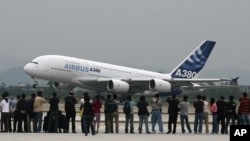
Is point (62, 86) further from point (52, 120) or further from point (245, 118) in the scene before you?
point (245, 118)

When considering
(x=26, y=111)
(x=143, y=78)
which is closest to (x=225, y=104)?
(x=26, y=111)

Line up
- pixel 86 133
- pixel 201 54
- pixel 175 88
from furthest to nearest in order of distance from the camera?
pixel 201 54, pixel 175 88, pixel 86 133

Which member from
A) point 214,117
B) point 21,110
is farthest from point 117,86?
point 21,110

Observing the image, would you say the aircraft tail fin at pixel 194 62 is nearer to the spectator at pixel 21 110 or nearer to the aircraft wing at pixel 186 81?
the aircraft wing at pixel 186 81

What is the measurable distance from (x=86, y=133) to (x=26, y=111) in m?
3.24

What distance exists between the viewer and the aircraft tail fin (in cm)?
7075

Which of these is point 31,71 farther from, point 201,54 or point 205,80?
point 201,54

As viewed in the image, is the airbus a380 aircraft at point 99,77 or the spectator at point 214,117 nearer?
the spectator at point 214,117

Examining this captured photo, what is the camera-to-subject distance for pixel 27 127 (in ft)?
89.4

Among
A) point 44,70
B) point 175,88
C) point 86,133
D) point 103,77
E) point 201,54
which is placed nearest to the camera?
point 86,133

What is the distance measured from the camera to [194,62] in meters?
72.2

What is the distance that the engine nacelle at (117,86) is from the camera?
61.1 metres

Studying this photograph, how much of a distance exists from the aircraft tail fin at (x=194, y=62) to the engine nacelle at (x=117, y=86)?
950 cm

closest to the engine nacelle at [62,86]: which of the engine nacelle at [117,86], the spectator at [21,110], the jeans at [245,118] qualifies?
the engine nacelle at [117,86]
